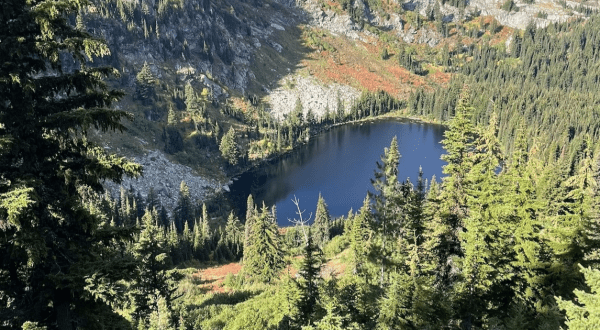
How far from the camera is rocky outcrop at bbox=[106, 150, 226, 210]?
344 ft

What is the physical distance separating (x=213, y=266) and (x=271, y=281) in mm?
25092

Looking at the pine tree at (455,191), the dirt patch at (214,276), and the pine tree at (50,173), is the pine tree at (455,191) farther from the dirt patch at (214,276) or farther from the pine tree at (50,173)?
the dirt patch at (214,276)

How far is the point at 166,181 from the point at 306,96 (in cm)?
9953

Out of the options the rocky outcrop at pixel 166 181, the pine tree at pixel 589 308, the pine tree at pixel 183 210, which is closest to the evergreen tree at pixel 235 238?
the pine tree at pixel 183 210

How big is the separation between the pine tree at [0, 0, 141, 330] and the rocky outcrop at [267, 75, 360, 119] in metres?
163

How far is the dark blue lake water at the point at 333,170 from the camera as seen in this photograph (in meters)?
109

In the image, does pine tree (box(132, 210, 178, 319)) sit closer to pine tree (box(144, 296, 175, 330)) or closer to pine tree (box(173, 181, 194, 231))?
pine tree (box(144, 296, 175, 330))

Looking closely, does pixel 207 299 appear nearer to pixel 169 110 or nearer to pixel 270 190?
pixel 270 190

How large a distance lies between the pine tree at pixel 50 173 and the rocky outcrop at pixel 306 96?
16331 cm

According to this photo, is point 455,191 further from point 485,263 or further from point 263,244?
point 263,244

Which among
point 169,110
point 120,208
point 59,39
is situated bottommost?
point 120,208

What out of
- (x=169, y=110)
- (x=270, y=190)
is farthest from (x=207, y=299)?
(x=169, y=110)

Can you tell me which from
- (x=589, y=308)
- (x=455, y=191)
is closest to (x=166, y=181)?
(x=455, y=191)

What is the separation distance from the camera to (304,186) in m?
117
